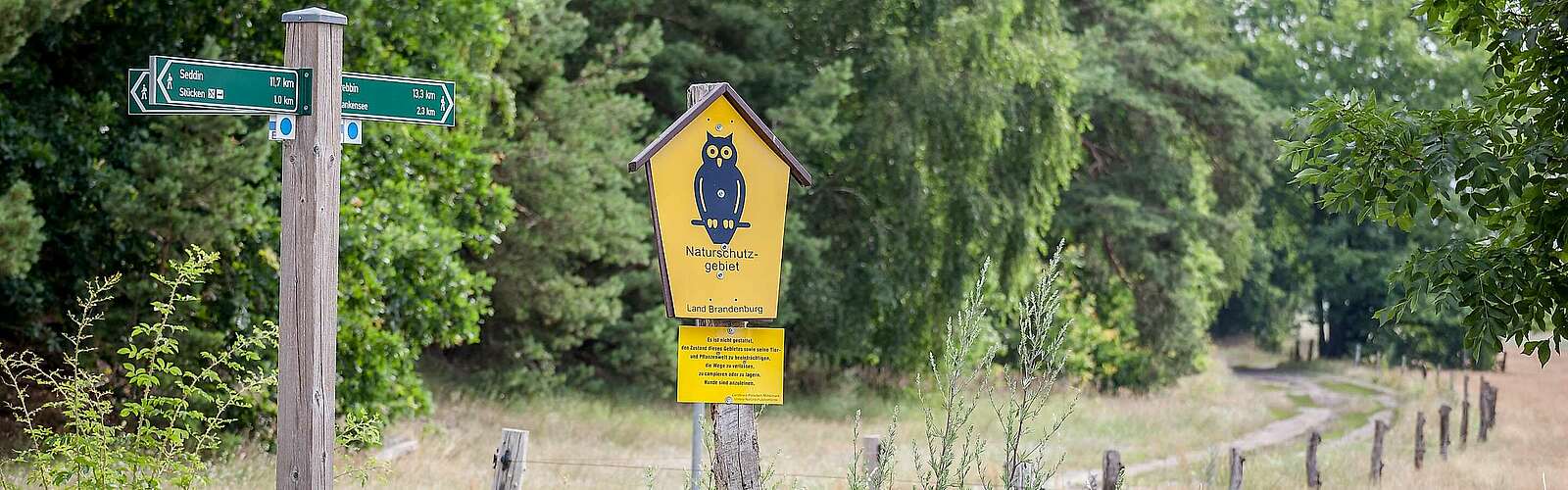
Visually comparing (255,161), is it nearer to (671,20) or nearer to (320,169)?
(320,169)

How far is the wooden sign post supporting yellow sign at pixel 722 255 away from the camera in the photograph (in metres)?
6.70

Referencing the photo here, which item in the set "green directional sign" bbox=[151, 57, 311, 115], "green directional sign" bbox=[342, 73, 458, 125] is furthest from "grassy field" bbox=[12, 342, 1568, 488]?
"green directional sign" bbox=[151, 57, 311, 115]

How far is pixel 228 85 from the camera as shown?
5.70 m

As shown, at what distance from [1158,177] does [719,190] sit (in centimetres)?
2278

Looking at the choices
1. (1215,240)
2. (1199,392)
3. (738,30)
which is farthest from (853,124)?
(1199,392)

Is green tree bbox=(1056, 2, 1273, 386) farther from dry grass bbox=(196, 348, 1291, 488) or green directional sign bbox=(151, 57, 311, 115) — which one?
green directional sign bbox=(151, 57, 311, 115)

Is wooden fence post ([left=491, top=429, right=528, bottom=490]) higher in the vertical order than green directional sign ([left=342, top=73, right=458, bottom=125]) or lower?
lower

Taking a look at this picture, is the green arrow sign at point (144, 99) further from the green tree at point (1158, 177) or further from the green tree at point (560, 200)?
the green tree at point (1158, 177)

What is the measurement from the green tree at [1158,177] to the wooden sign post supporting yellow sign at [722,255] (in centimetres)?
2084

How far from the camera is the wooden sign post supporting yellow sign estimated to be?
22.0ft

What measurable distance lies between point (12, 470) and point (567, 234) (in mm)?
8533

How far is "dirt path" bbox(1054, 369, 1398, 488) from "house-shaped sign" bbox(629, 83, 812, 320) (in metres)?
1.99

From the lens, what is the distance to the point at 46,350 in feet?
38.9

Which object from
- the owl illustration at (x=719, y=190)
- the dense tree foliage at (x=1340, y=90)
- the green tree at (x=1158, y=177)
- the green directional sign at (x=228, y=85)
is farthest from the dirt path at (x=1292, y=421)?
the dense tree foliage at (x=1340, y=90)
